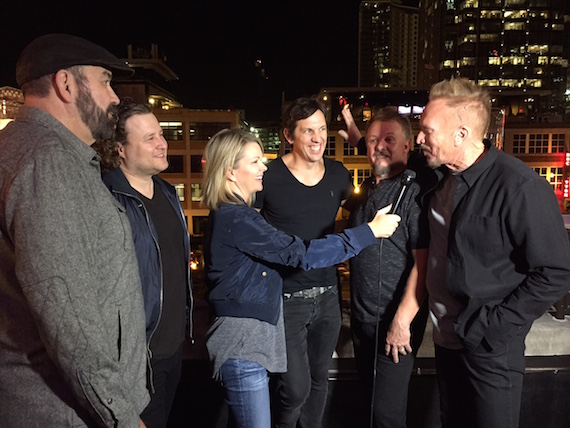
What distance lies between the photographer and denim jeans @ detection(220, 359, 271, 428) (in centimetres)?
212

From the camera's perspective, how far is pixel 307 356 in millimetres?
2590

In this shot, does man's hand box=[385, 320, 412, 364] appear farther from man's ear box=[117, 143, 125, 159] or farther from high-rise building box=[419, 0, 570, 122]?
high-rise building box=[419, 0, 570, 122]

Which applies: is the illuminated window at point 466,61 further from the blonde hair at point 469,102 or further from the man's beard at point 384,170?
the blonde hair at point 469,102

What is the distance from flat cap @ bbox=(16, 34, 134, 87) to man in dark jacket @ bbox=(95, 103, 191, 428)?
32.5 inches

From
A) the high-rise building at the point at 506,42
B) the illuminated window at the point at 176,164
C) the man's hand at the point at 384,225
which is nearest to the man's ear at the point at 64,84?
the man's hand at the point at 384,225

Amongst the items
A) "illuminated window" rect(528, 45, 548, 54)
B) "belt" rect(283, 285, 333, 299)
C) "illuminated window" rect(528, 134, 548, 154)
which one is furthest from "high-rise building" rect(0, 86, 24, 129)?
"illuminated window" rect(528, 45, 548, 54)

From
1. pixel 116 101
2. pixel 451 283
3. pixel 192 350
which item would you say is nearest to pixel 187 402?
pixel 192 350

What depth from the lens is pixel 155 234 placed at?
7.41 ft

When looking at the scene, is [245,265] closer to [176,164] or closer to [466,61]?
[176,164]

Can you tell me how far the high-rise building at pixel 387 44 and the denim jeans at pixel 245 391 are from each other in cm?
15663

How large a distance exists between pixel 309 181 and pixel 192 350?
127 centimetres

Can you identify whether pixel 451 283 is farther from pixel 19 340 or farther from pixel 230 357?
pixel 19 340

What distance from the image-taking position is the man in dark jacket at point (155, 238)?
7.20ft

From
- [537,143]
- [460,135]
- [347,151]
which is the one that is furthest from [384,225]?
[537,143]
